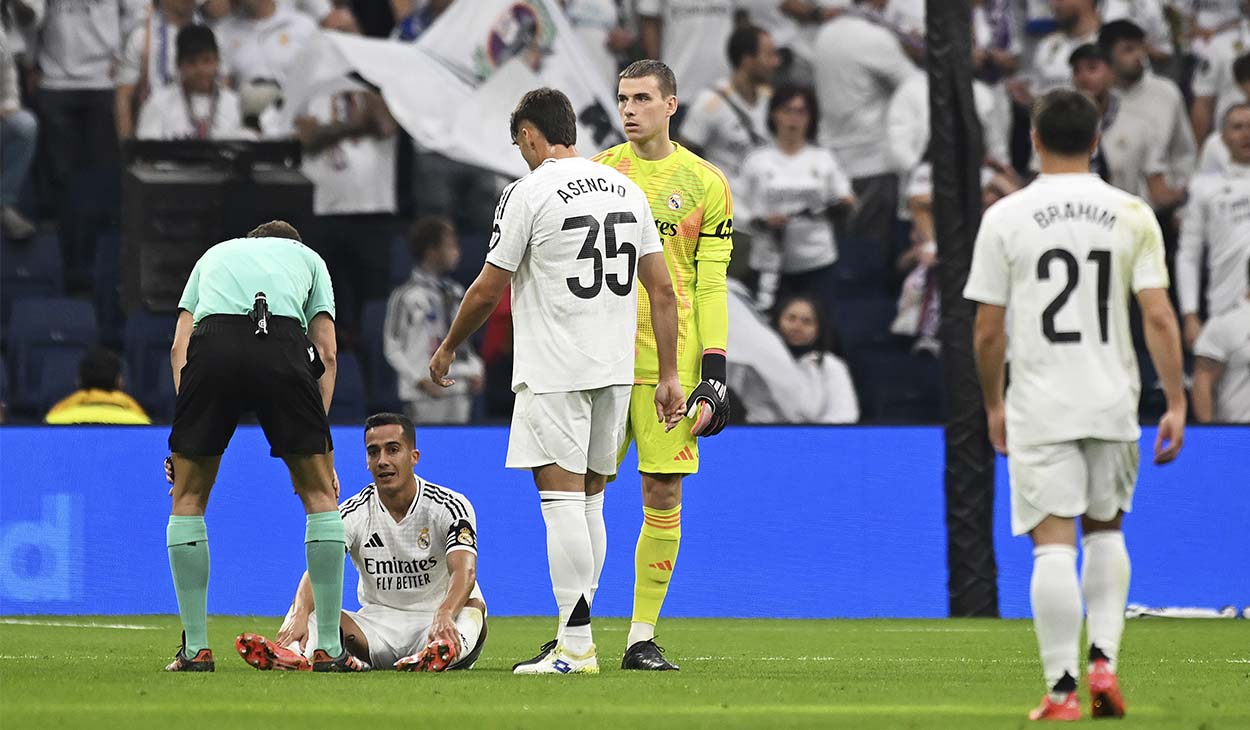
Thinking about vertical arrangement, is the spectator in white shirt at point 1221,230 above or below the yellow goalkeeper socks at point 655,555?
above

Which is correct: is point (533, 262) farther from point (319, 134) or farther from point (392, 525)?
point (319, 134)

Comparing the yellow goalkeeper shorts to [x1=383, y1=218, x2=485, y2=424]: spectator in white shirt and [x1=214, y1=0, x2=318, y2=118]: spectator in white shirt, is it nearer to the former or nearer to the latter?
[x1=383, y1=218, x2=485, y2=424]: spectator in white shirt

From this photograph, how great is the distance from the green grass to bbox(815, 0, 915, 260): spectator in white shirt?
5026mm

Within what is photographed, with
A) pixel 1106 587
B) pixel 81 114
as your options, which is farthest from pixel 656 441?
pixel 81 114

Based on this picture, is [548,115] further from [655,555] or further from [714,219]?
[655,555]

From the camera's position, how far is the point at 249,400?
714 centimetres

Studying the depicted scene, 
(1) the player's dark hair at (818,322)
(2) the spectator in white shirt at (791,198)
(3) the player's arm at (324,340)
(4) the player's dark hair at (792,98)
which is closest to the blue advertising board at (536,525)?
(1) the player's dark hair at (818,322)

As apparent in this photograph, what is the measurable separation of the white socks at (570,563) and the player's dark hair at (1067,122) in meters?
2.34

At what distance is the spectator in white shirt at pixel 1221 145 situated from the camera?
13516mm

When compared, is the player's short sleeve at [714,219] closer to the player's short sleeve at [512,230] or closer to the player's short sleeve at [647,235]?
the player's short sleeve at [647,235]

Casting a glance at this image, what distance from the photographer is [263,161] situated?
510 inches

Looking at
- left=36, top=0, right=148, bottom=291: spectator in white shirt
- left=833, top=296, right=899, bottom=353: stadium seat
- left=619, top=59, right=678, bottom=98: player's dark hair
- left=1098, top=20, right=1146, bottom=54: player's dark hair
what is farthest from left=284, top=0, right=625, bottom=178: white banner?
left=619, top=59, right=678, bottom=98: player's dark hair

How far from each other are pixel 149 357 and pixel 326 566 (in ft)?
21.5

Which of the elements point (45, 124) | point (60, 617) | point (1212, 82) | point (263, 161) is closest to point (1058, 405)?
point (60, 617)
